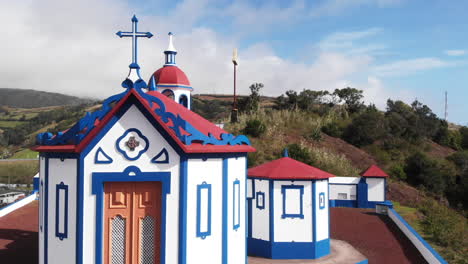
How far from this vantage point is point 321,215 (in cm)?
1388

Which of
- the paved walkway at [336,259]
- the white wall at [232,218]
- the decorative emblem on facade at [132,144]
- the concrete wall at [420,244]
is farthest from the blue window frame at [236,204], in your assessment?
the concrete wall at [420,244]

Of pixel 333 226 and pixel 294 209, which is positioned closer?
pixel 294 209

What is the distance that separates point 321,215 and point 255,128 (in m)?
24.9

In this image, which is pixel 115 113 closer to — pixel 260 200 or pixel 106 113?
pixel 106 113

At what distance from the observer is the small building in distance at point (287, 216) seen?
13406 mm

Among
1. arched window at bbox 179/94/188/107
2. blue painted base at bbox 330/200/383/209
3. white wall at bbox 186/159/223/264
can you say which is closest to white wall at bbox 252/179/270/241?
arched window at bbox 179/94/188/107

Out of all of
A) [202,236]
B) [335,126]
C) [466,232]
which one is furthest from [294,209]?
[335,126]

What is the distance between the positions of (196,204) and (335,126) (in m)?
39.7

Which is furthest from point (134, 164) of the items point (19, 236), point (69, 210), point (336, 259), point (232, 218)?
point (19, 236)

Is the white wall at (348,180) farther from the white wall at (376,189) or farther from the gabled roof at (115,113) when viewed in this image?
the gabled roof at (115,113)

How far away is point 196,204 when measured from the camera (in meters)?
9.09

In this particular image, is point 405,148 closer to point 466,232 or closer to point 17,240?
point 466,232

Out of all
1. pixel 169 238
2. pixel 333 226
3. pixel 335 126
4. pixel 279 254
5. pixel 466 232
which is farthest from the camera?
pixel 335 126

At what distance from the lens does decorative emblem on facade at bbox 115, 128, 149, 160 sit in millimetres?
8820
